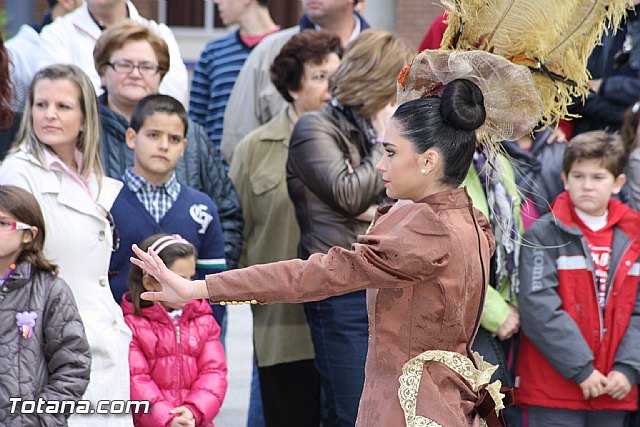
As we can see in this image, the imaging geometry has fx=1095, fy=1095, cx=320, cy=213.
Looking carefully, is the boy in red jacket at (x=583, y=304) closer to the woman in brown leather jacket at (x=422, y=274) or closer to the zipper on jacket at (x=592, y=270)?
the zipper on jacket at (x=592, y=270)

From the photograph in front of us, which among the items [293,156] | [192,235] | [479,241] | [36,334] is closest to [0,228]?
[36,334]

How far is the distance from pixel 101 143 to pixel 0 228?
3.30ft

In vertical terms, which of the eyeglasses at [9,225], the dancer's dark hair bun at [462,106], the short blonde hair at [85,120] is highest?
the dancer's dark hair bun at [462,106]

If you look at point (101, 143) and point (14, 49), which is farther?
point (14, 49)

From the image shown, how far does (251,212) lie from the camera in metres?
5.73

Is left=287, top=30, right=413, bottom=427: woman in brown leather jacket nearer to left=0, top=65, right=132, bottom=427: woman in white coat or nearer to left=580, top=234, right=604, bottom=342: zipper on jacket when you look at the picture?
left=0, top=65, right=132, bottom=427: woman in white coat

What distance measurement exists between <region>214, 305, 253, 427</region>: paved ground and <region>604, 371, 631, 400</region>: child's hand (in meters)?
2.24

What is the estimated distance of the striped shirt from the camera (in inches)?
259

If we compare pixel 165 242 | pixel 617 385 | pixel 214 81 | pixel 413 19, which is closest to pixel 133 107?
pixel 165 242

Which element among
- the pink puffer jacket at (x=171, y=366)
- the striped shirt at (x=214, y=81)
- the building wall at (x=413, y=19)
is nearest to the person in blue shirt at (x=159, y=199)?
the pink puffer jacket at (x=171, y=366)

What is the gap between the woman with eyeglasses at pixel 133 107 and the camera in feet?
17.0

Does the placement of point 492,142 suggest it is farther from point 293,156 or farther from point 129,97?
point 129,97

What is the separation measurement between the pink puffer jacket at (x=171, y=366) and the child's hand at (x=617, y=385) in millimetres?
1895

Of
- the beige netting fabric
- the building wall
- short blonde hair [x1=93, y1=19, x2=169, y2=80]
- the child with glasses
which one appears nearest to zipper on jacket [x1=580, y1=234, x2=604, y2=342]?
the beige netting fabric
